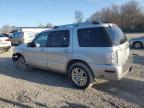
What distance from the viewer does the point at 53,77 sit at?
774cm

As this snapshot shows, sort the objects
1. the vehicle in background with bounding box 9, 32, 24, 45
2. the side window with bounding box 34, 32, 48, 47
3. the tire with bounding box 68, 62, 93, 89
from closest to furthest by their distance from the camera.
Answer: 1. the tire with bounding box 68, 62, 93, 89
2. the side window with bounding box 34, 32, 48, 47
3. the vehicle in background with bounding box 9, 32, 24, 45

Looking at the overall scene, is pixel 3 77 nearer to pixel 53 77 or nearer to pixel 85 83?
pixel 53 77

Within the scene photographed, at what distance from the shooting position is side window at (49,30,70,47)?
6.64m

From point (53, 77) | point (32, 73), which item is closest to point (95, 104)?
point (53, 77)

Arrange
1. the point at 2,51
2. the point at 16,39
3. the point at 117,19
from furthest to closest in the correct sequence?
the point at 117,19 → the point at 16,39 → the point at 2,51

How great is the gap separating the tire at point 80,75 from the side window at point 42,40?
1.63m

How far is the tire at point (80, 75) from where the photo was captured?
20.0 feet

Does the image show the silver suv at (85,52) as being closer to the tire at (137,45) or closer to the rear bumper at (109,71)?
the rear bumper at (109,71)

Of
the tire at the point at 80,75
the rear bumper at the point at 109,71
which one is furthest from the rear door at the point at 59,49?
the rear bumper at the point at 109,71

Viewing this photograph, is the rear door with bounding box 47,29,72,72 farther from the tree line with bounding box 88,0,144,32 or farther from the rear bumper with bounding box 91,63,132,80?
the tree line with bounding box 88,0,144,32

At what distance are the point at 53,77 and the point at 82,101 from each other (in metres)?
2.59

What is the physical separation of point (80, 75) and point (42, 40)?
2.26m

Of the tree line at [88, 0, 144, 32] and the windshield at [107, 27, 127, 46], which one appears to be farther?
the tree line at [88, 0, 144, 32]

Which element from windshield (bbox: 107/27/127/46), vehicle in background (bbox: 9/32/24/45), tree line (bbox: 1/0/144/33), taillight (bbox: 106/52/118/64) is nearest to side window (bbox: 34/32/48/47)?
windshield (bbox: 107/27/127/46)
